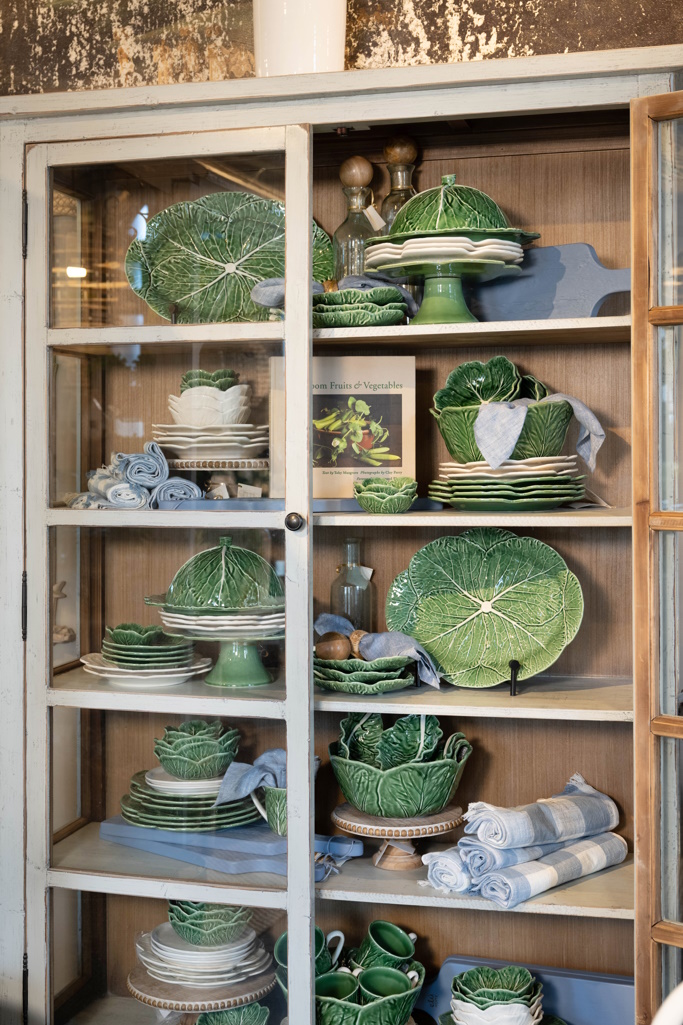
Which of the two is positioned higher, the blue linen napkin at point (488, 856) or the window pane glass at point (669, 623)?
the window pane glass at point (669, 623)

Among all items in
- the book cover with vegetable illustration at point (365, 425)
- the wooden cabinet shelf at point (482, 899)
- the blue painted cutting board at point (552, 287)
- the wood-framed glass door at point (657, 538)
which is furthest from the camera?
the book cover with vegetable illustration at point (365, 425)

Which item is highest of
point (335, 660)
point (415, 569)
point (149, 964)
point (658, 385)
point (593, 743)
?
point (658, 385)

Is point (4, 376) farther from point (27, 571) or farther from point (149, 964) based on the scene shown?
point (149, 964)

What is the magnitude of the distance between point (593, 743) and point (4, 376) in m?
1.41

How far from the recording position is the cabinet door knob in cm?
174

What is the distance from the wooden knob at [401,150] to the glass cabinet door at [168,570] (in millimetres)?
282

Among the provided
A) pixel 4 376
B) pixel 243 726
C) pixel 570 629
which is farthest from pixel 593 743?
pixel 4 376

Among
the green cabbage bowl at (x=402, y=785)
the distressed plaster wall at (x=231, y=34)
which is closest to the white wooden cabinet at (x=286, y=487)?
the green cabbage bowl at (x=402, y=785)

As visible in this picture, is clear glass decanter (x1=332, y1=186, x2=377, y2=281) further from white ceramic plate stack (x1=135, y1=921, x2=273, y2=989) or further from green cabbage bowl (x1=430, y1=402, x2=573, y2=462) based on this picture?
white ceramic plate stack (x1=135, y1=921, x2=273, y2=989)

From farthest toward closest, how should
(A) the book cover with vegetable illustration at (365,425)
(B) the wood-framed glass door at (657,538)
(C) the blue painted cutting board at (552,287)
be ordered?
(A) the book cover with vegetable illustration at (365,425) → (C) the blue painted cutting board at (552,287) → (B) the wood-framed glass door at (657,538)

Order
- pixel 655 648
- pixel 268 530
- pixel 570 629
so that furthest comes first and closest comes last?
pixel 570 629, pixel 268 530, pixel 655 648

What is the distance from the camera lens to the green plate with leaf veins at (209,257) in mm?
1773

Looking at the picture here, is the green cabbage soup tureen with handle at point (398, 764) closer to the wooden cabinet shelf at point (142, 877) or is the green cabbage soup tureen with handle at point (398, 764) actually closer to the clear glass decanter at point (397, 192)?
the wooden cabinet shelf at point (142, 877)

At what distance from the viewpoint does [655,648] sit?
5.21 feet
